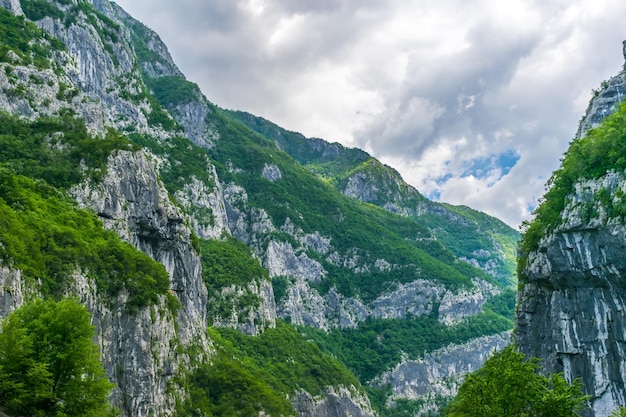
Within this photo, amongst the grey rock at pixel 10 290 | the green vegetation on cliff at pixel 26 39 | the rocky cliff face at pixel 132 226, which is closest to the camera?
the grey rock at pixel 10 290

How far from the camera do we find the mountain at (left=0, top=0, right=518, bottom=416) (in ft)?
169

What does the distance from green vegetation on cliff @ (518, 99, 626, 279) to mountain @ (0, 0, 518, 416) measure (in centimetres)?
4433

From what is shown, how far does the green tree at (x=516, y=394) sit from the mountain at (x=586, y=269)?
16.0 m

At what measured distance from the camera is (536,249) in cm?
5444

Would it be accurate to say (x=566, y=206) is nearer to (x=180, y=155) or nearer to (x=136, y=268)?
(x=136, y=268)

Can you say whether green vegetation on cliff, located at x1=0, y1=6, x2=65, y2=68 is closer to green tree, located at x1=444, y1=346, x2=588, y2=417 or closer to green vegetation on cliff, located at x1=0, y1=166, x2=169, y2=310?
green vegetation on cliff, located at x1=0, y1=166, x2=169, y2=310

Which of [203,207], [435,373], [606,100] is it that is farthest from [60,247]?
[435,373]

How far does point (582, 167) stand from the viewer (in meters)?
49.5

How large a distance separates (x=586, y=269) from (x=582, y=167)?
34.8 feet

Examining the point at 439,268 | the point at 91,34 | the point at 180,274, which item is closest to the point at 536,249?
the point at 180,274

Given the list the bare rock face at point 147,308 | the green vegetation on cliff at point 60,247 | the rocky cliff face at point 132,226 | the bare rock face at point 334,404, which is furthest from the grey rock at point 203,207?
the green vegetation on cliff at point 60,247

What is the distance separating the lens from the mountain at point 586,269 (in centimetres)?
4303

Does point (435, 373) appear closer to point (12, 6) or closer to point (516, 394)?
point (516, 394)

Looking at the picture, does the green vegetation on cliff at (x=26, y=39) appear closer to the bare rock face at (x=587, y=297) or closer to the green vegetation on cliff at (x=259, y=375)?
the green vegetation on cliff at (x=259, y=375)
